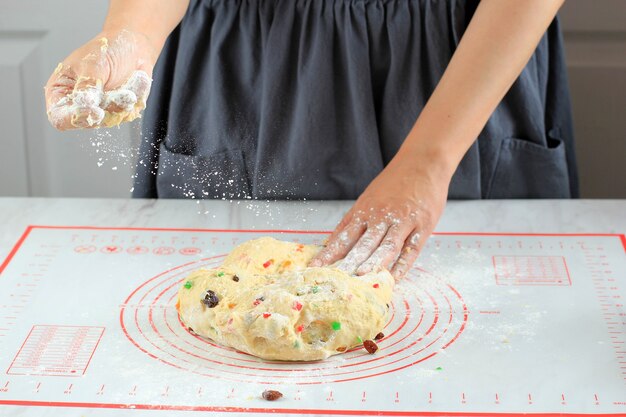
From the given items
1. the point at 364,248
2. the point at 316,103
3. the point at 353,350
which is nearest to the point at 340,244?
the point at 364,248

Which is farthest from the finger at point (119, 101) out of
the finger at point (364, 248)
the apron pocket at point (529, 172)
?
the apron pocket at point (529, 172)

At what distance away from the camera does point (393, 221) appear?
3.76 feet

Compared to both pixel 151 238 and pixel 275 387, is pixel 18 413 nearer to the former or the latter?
pixel 275 387

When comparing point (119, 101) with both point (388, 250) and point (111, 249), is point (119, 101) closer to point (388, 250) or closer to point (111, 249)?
point (111, 249)

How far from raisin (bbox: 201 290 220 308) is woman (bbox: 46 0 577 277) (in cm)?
36

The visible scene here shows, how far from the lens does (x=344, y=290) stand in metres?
1.00

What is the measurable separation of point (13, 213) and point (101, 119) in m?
0.37

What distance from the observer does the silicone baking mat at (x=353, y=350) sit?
88 cm

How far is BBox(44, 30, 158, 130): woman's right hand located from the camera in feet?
3.31

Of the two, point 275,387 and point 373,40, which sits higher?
point 373,40

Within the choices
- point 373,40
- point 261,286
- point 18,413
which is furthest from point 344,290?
point 373,40

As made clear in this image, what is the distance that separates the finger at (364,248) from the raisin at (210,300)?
0.55 ft

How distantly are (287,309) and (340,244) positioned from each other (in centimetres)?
19

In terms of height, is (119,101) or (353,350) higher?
(119,101)
